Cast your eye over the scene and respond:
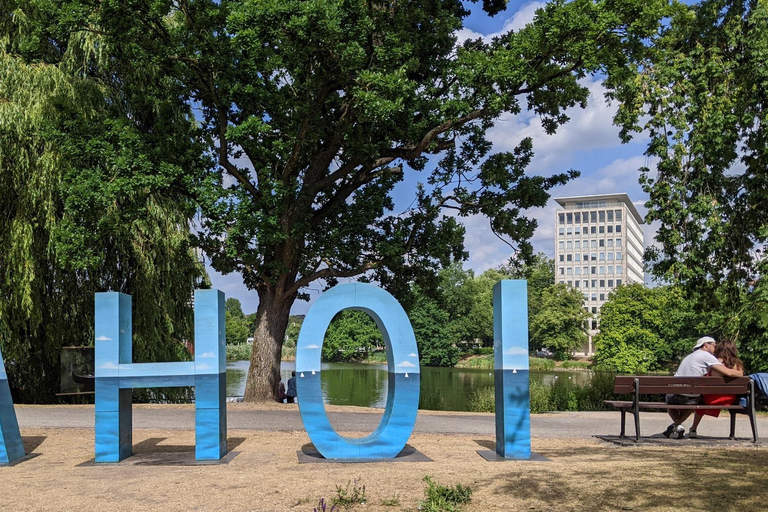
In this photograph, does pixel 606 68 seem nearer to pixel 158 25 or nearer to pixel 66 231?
pixel 158 25

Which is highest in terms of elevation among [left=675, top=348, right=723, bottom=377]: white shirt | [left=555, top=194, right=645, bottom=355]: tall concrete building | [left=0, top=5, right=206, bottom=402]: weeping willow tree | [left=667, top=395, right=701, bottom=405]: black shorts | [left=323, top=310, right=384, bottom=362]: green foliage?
[left=555, top=194, right=645, bottom=355]: tall concrete building

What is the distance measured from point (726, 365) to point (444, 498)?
21.7 feet

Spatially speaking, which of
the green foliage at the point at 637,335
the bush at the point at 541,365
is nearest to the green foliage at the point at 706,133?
the green foliage at the point at 637,335

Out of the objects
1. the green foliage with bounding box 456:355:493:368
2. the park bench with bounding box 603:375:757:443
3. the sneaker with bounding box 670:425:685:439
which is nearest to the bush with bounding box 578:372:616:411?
the sneaker with bounding box 670:425:685:439

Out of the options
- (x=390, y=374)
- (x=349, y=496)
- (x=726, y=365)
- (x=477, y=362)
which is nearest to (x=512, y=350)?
(x=390, y=374)

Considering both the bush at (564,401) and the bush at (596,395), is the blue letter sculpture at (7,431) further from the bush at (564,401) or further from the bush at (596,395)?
the bush at (596,395)

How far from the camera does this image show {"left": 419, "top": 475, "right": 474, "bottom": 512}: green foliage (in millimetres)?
5512

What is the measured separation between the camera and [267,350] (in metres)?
16.3

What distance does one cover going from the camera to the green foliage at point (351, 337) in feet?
215

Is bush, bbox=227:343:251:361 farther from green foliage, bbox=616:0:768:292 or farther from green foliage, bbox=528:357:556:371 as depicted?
green foliage, bbox=616:0:768:292

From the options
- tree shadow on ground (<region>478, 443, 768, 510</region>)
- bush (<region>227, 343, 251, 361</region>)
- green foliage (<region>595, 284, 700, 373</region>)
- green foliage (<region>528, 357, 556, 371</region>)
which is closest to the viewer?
tree shadow on ground (<region>478, 443, 768, 510</region>)

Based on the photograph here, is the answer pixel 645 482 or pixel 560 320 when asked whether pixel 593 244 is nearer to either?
pixel 560 320

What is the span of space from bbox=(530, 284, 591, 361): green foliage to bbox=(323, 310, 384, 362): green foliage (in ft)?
60.4

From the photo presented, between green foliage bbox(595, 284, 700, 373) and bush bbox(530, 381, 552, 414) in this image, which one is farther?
green foliage bbox(595, 284, 700, 373)
